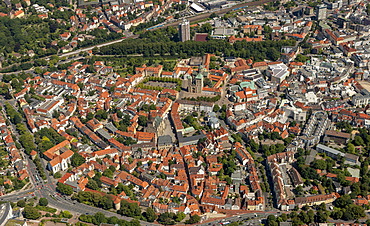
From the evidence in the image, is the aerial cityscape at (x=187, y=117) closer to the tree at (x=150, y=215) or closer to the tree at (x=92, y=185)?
the tree at (x=150, y=215)

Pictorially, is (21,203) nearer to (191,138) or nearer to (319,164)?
(191,138)

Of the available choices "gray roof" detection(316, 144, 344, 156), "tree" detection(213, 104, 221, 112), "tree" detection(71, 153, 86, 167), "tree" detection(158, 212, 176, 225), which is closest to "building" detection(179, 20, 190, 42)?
"tree" detection(213, 104, 221, 112)

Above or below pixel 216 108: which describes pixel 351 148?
below

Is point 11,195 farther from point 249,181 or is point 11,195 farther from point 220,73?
point 220,73

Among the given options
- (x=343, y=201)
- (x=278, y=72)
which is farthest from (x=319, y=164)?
(x=278, y=72)

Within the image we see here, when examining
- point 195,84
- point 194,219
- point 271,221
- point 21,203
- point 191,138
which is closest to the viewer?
point 271,221

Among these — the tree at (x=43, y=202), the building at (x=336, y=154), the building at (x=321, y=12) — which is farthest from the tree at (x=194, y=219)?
the building at (x=321, y=12)

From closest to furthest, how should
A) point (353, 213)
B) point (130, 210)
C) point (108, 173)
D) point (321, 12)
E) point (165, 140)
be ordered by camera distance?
point (353, 213), point (130, 210), point (108, 173), point (165, 140), point (321, 12)
